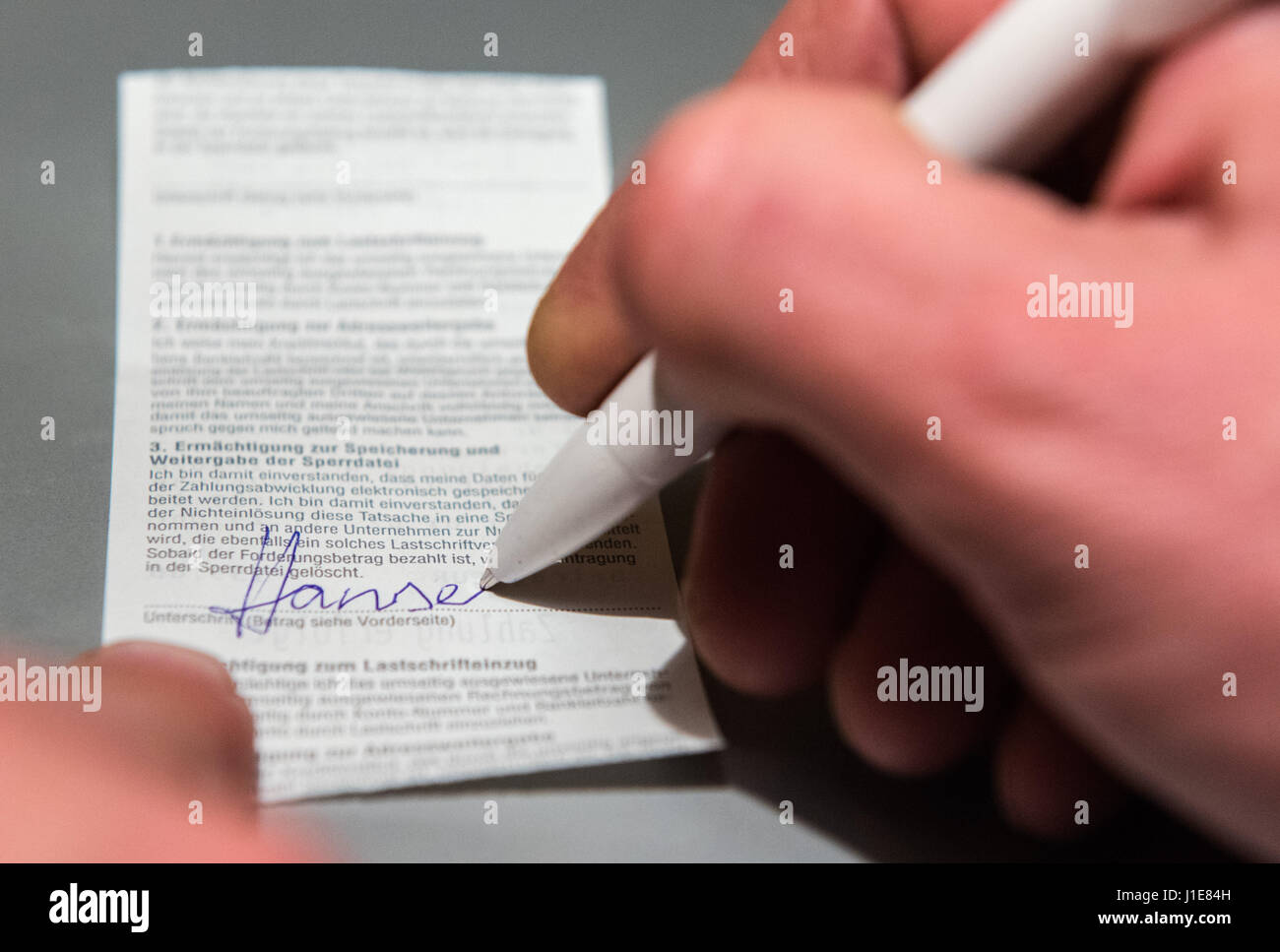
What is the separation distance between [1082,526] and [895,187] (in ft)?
0.22

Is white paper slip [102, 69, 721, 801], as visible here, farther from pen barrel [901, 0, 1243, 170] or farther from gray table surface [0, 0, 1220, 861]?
pen barrel [901, 0, 1243, 170]

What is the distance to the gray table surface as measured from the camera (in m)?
0.29

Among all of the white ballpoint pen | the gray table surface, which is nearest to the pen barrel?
the white ballpoint pen

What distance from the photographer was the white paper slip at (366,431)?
0.31 meters

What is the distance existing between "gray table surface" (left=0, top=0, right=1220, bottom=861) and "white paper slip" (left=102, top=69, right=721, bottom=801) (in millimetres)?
10
